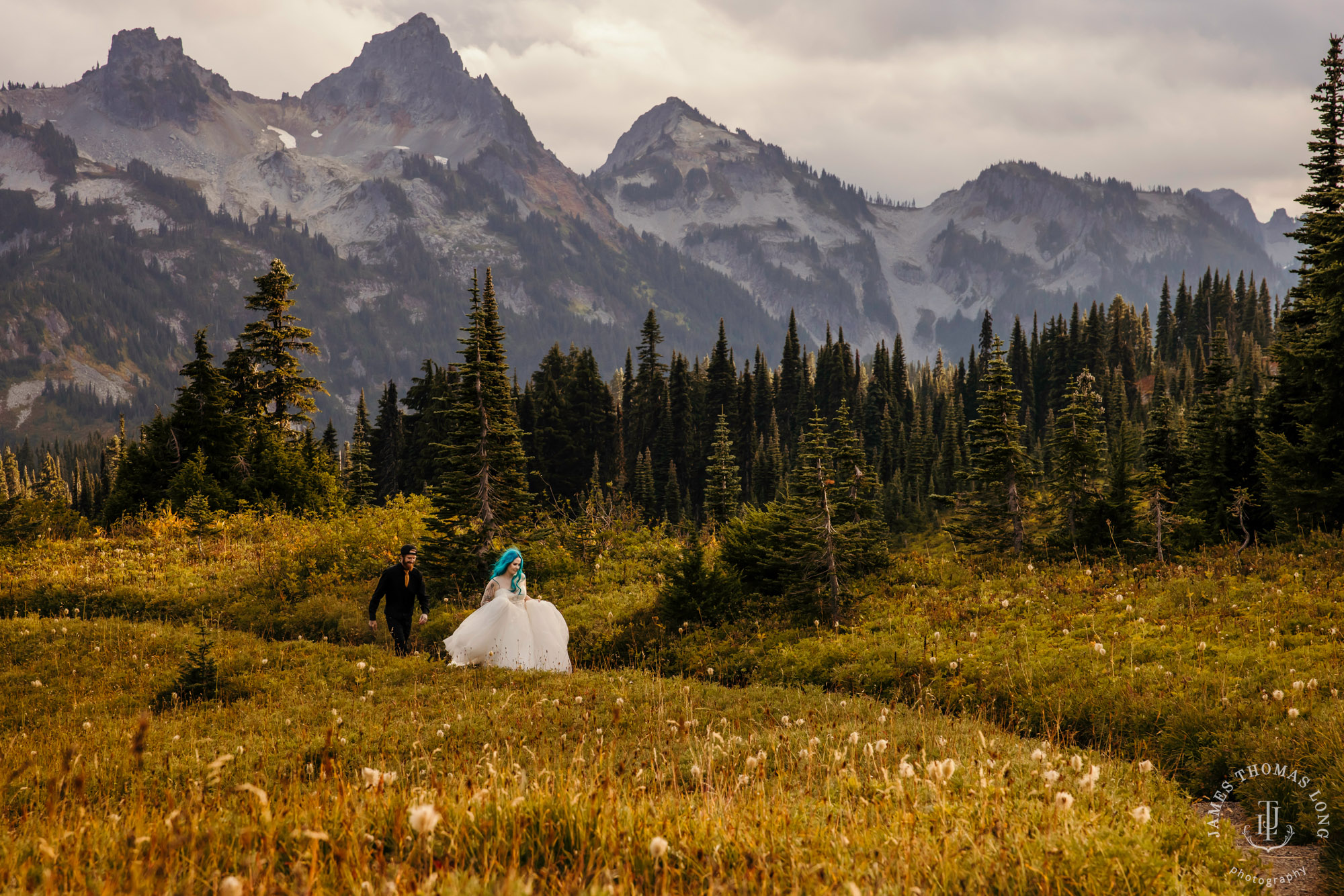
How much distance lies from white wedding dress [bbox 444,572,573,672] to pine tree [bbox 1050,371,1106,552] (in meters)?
18.7

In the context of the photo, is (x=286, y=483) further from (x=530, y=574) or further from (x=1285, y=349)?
(x=1285, y=349)

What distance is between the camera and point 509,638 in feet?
43.3

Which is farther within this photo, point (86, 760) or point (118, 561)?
point (118, 561)

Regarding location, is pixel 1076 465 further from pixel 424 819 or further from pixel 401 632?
pixel 424 819

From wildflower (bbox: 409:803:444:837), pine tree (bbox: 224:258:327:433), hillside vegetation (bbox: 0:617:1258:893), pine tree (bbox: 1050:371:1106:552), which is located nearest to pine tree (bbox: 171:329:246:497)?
pine tree (bbox: 224:258:327:433)

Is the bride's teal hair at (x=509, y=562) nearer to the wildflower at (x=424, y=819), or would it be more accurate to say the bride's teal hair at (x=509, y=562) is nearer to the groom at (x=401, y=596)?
the groom at (x=401, y=596)

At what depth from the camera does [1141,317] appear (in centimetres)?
15850

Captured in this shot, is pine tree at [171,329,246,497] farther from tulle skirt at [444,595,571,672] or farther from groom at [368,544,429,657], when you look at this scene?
tulle skirt at [444,595,571,672]

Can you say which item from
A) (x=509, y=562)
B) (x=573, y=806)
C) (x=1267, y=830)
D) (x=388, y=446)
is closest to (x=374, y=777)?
(x=573, y=806)

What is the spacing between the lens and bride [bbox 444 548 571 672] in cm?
1309

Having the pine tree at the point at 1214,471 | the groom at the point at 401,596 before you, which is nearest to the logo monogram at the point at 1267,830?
the groom at the point at 401,596

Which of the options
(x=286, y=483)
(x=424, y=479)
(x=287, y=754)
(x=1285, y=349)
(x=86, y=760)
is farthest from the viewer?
(x=424, y=479)

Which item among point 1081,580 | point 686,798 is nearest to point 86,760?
point 686,798

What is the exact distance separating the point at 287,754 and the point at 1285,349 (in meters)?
26.6
